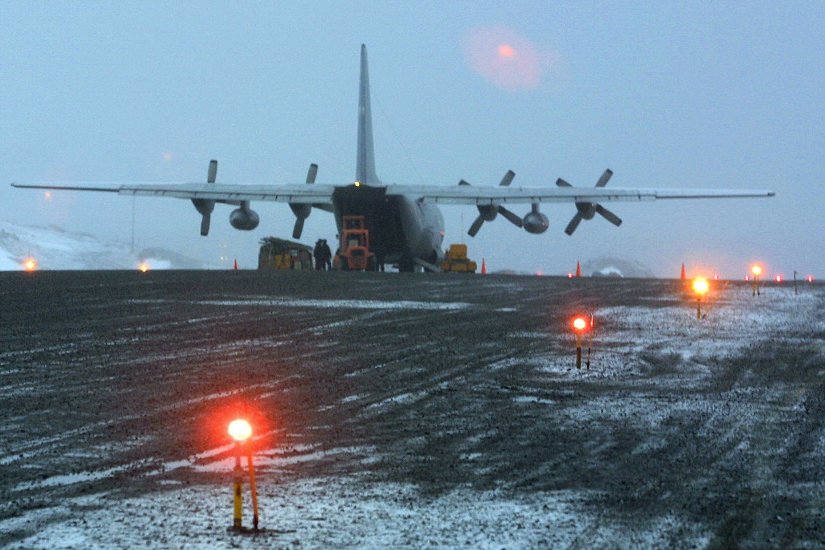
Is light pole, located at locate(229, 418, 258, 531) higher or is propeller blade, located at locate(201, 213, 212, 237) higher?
propeller blade, located at locate(201, 213, 212, 237)

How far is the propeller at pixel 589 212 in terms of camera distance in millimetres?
56969

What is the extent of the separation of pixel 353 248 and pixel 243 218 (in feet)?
18.7

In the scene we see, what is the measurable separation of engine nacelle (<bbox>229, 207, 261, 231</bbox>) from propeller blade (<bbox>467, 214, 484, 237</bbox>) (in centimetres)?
1103

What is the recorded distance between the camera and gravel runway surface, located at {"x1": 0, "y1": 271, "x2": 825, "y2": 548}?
7.96 metres

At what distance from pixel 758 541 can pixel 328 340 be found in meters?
14.0

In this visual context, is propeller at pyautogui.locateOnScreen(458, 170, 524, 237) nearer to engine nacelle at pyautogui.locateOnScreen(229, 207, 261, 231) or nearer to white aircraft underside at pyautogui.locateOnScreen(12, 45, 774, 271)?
white aircraft underside at pyautogui.locateOnScreen(12, 45, 774, 271)

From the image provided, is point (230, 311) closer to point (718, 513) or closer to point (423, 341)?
point (423, 341)

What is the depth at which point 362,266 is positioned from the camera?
58.7m

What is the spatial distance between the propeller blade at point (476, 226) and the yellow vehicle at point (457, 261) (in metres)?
6.42

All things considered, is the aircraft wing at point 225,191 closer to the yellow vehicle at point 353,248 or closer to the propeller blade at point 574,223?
the yellow vehicle at point 353,248

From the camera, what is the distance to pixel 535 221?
57781 millimetres

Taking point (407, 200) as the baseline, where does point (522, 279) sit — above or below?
below

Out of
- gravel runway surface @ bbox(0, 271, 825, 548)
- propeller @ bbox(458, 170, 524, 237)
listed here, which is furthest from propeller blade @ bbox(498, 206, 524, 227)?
gravel runway surface @ bbox(0, 271, 825, 548)

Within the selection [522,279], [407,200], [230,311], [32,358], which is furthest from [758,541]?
[407,200]
